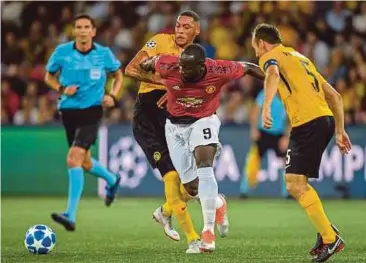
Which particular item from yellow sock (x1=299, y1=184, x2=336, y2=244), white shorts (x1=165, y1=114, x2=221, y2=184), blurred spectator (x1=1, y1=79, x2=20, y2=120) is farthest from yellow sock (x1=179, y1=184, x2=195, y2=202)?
blurred spectator (x1=1, y1=79, x2=20, y2=120)

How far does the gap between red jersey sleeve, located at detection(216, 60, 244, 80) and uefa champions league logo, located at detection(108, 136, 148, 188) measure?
8839mm

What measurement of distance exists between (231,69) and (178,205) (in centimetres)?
144

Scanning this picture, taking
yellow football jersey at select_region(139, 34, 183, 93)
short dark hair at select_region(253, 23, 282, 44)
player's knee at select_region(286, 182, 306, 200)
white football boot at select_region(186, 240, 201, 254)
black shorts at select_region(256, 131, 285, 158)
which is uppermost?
short dark hair at select_region(253, 23, 282, 44)

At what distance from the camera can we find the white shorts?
9906mm

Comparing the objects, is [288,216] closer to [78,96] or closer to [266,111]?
[78,96]

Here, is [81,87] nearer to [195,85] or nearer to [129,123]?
[195,85]

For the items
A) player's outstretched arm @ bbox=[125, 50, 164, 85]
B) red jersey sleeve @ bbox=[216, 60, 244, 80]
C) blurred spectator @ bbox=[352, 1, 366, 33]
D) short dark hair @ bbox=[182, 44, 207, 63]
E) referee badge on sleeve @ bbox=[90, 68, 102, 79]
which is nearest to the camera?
short dark hair @ bbox=[182, 44, 207, 63]

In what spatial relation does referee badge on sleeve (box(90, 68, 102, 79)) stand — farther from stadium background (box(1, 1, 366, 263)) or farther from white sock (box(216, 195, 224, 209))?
Result: white sock (box(216, 195, 224, 209))

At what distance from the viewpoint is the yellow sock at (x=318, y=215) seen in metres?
9.41

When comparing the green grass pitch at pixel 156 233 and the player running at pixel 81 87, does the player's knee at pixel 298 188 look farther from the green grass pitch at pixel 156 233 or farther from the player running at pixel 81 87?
the player running at pixel 81 87

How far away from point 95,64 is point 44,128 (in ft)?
20.1

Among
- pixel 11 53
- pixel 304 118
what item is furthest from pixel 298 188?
pixel 11 53

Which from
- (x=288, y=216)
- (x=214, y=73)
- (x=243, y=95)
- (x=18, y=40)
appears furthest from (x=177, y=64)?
(x=18, y=40)

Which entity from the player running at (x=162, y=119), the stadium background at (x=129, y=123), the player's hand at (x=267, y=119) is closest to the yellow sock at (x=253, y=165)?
the stadium background at (x=129, y=123)
